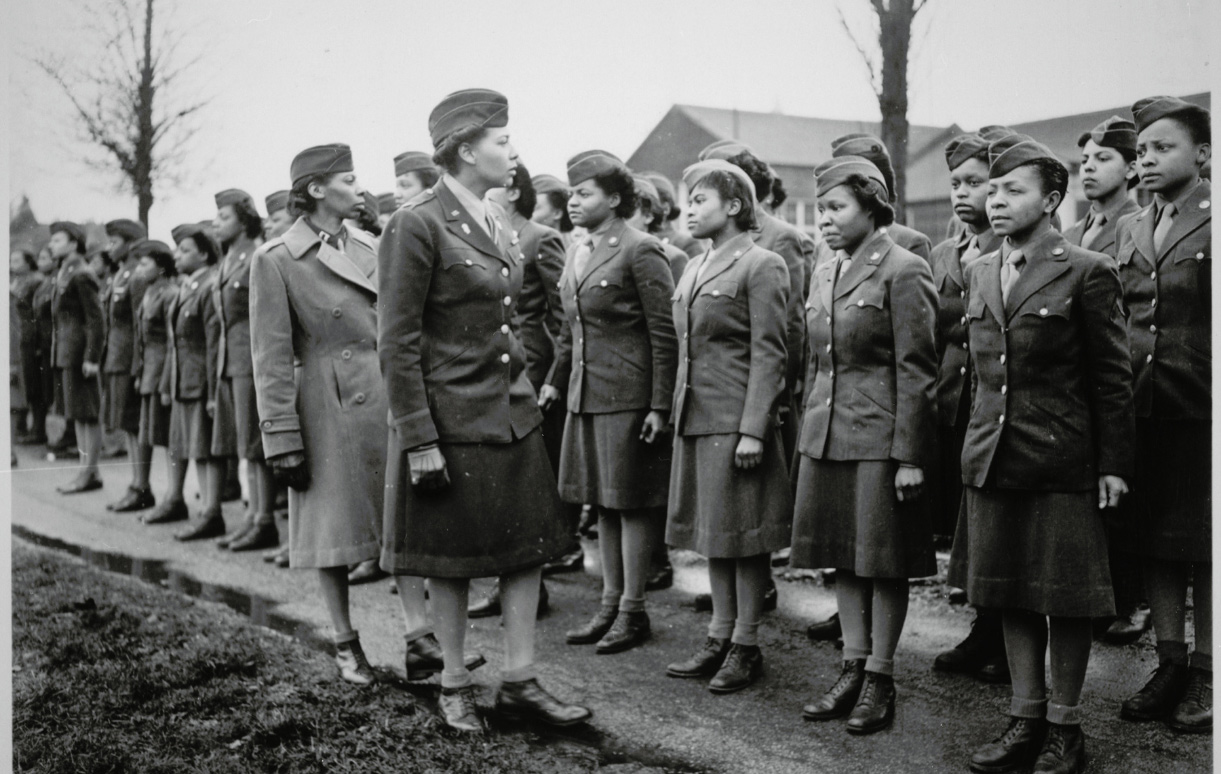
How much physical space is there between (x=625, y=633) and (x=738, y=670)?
0.67 meters

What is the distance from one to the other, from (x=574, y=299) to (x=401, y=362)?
1404 millimetres

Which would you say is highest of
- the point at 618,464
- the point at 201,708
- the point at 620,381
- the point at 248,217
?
the point at 248,217

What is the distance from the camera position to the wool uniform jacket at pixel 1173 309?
3346 mm

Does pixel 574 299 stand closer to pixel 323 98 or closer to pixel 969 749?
pixel 323 98

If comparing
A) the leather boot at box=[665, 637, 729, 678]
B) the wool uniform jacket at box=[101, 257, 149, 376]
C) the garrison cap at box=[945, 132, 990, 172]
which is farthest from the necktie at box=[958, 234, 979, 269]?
the wool uniform jacket at box=[101, 257, 149, 376]

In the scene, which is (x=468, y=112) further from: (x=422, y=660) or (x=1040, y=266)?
(x=422, y=660)

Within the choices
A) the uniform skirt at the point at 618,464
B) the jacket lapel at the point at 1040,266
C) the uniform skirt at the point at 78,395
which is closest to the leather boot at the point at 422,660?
the uniform skirt at the point at 618,464

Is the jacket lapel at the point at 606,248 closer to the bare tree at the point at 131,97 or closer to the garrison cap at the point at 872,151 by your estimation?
the garrison cap at the point at 872,151

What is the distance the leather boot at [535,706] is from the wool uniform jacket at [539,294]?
6.74 feet

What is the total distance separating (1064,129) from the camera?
12.0ft

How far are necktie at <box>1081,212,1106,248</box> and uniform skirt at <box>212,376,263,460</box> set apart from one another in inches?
174

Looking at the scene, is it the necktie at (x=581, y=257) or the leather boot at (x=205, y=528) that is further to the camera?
the leather boot at (x=205, y=528)

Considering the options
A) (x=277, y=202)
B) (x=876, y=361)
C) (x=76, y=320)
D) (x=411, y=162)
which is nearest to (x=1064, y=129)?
(x=876, y=361)

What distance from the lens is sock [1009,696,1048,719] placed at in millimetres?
3340
